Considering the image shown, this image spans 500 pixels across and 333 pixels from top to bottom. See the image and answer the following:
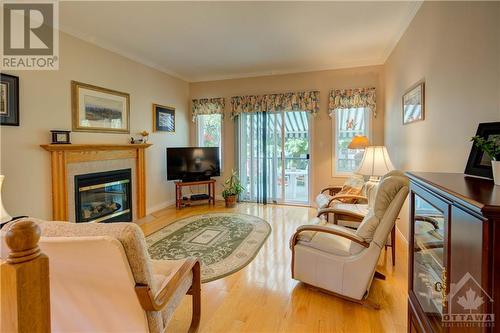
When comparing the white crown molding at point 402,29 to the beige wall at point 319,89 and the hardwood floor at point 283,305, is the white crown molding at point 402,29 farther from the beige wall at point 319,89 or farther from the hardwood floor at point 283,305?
the hardwood floor at point 283,305

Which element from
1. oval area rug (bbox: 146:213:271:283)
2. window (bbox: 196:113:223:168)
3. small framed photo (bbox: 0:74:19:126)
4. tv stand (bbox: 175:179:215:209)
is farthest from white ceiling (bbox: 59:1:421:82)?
oval area rug (bbox: 146:213:271:283)

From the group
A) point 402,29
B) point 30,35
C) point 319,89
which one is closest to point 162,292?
point 30,35

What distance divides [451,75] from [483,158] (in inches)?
38.8

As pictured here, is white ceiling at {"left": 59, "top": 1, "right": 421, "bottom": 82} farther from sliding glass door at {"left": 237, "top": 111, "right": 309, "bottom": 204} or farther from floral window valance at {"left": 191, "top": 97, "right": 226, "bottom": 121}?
sliding glass door at {"left": 237, "top": 111, "right": 309, "bottom": 204}

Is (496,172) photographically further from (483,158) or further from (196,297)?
(196,297)

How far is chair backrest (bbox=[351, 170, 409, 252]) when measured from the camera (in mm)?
1915

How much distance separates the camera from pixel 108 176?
153 inches

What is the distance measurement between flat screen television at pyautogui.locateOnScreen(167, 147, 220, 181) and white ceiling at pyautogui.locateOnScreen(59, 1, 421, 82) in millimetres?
1673

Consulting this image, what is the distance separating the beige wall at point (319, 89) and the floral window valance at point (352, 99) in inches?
4.7

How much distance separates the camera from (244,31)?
3.40m

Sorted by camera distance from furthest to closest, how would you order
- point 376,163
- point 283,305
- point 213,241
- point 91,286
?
1. point 213,241
2. point 376,163
3. point 283,305
4. point 91,286

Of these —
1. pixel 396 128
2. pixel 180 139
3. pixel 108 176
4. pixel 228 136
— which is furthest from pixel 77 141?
pixel 396 128

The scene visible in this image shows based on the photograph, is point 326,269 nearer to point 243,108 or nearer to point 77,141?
point 77,141

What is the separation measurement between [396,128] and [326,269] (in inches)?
104
